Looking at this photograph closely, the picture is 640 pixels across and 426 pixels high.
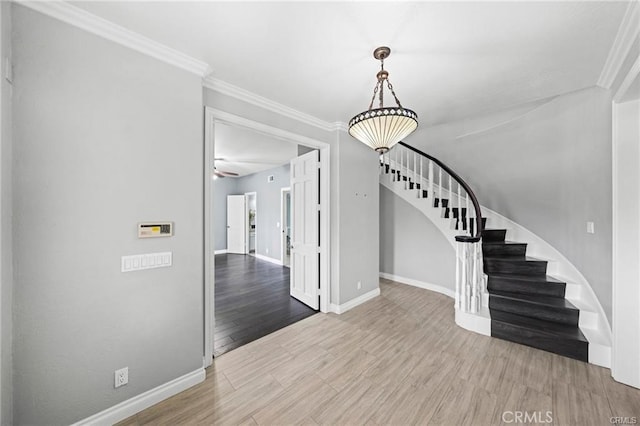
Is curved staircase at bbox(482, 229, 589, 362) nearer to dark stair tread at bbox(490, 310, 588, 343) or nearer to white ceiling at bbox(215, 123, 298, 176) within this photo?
dark stair tread at bbox(490, 310, 588, 343)

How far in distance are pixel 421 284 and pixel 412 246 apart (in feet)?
2.38

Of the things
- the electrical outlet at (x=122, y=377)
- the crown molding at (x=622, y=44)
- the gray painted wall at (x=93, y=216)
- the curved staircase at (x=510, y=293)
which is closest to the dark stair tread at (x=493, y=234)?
the curved staircase at (x=510, y=293)

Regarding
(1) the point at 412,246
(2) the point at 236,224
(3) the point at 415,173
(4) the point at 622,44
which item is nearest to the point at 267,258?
(2) the point at 236,224

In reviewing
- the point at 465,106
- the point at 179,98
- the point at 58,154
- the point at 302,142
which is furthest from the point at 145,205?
the point at 465,106

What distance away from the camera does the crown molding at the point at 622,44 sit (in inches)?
59.0

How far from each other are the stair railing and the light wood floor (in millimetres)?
538

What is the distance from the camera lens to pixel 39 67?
1407 mm

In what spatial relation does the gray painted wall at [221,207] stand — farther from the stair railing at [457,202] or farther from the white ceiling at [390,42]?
the white ceiling at [390,42]

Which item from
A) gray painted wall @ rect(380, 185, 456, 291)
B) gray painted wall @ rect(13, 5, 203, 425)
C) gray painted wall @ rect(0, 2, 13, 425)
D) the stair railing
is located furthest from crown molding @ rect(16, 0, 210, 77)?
gray painted wall @ rect(380, 185, 456, 291)

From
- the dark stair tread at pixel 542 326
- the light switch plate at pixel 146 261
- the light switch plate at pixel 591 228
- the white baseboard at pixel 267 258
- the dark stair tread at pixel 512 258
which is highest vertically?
the light switch plate at pixel 591 228

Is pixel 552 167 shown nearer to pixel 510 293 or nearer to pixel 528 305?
pixel 510 293

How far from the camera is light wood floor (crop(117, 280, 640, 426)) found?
5.56 feet

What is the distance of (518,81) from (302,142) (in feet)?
7.90

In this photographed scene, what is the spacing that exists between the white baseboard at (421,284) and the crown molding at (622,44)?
3.20 meters
